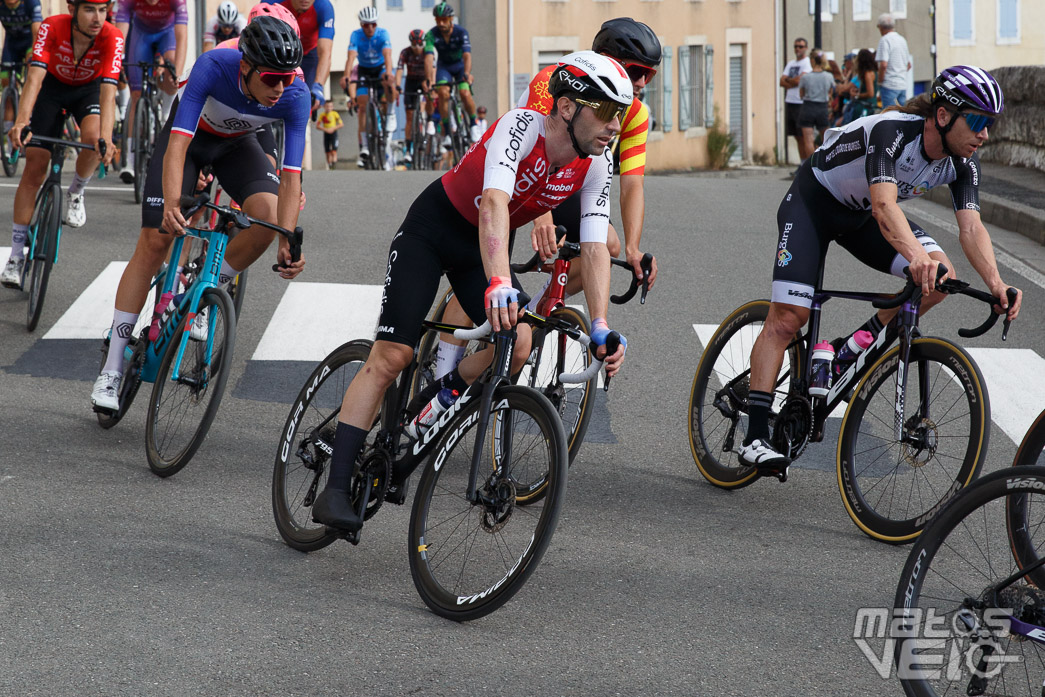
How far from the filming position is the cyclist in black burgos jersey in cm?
537

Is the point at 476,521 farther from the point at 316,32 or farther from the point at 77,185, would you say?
the point at 316,32

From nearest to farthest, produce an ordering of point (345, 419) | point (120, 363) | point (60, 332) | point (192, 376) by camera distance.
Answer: point (345, 419)
point (192, 376)
point (120, 363)
point (60, 332)

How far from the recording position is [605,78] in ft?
14.3

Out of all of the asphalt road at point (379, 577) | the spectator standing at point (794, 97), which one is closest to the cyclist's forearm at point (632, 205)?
the asphalt road at point (379, 577)

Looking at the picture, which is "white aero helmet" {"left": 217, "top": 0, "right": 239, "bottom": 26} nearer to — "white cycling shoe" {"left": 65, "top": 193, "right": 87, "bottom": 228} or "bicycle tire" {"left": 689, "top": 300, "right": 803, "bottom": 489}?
"white cycling shoe" {"left": 65, "top": 193, "right": 87, "bottom": 228}

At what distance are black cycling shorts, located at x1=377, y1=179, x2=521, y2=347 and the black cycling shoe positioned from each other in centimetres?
59

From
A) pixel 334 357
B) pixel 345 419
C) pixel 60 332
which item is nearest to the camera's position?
pixel 345 419

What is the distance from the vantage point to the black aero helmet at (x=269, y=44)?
5.84 m

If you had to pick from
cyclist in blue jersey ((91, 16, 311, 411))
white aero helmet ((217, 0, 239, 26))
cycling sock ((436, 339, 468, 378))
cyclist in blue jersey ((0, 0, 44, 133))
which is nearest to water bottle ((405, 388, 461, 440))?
cycling sock ((436, 339, 468, 378))

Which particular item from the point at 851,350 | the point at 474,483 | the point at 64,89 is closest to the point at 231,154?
the point at 64,89

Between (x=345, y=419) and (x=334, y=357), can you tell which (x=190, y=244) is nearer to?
(x=334, y=357)

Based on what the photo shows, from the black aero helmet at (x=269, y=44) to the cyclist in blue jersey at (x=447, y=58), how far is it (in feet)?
48.5

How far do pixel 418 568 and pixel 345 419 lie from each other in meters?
0.63

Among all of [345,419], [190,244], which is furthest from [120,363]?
[345,419]
